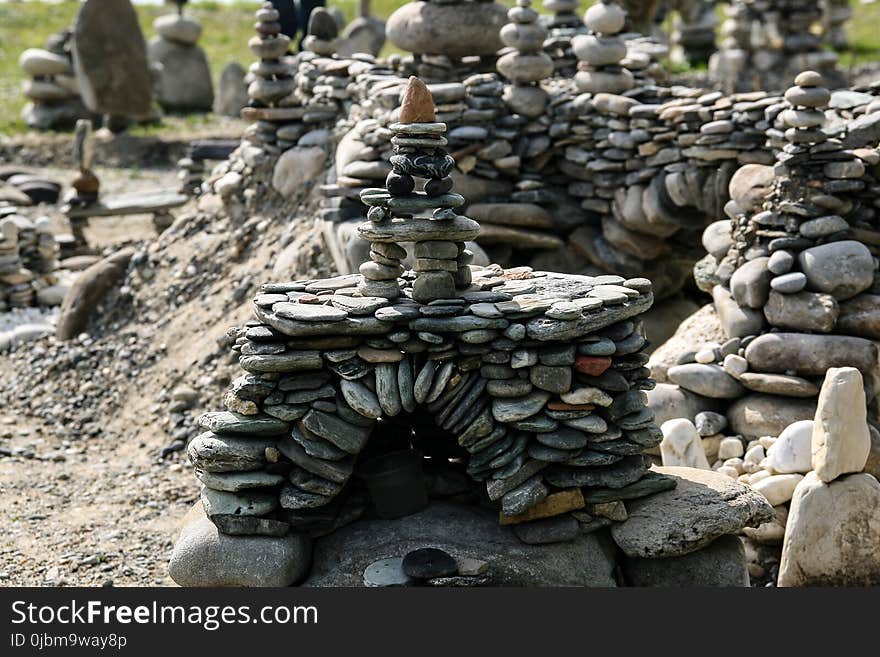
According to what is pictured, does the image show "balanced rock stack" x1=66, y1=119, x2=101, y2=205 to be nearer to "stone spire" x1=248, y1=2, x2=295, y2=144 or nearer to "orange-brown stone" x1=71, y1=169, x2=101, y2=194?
"orange-brown stone" x1=71, y1=169, x2=101, y2=194

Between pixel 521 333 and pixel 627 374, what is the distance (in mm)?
803

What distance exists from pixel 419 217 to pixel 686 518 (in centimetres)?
234

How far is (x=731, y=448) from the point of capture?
362 inches

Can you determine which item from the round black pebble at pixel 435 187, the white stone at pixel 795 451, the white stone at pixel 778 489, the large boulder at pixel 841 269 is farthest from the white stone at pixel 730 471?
the round black pebble at pixel 435 187

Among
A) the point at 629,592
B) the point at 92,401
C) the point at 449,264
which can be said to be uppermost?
the point at 449,264

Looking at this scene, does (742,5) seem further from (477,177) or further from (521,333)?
(521,333)

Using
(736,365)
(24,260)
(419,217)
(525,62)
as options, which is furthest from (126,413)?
(736,365)

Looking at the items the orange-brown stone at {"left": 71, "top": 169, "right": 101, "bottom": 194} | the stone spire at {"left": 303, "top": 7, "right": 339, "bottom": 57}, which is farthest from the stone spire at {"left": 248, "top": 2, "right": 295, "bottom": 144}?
the orange-brown stone at {"left": 71, "top": 169, "right": 101, "bottom": 194}

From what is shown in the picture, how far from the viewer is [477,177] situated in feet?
38.7

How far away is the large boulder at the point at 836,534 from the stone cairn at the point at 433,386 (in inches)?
39.9

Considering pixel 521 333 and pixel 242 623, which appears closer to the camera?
pixel 242 623

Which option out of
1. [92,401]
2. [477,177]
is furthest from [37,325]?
[477,177]

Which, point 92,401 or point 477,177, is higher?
point 477,177

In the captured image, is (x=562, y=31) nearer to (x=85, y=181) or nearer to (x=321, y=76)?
(x=321, y=76)
